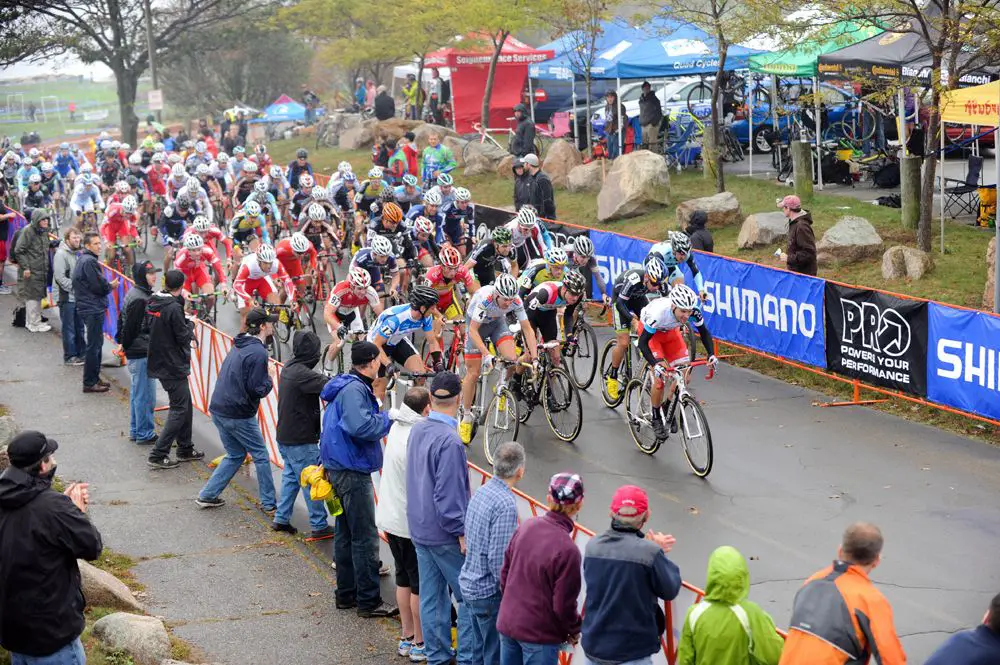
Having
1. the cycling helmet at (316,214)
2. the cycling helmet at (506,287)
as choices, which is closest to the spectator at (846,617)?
the cycling helmet at (506,287)

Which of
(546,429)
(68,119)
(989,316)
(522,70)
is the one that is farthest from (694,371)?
(68,119)

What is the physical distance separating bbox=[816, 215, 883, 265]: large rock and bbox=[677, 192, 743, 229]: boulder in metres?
3.61

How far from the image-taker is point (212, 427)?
47.3 ft

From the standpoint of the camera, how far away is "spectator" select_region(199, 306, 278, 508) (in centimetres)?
1087

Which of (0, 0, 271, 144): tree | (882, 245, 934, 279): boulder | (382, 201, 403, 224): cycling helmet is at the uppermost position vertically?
(0, 0, 271, 144): tree

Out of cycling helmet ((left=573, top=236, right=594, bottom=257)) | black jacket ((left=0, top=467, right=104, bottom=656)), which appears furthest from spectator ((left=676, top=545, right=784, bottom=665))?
cycling helmet ((left=573, top=236, right=594, bottom=257))

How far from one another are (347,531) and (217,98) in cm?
5450

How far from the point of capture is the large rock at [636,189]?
24.8 metres

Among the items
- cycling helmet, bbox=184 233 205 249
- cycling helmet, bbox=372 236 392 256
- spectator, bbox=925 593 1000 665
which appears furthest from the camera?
cycling helmet, bbox=184 233 205 249

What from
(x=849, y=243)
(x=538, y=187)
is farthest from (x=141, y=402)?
(x=849, y=243)

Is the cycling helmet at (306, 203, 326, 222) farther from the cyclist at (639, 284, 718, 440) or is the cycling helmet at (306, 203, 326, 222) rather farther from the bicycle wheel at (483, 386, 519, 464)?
the cyclist at (639, 284, 718, 440)

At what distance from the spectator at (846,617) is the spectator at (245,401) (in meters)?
6.49

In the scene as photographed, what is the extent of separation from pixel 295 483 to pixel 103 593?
230 centimetres

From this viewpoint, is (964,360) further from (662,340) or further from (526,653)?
(526,653)
